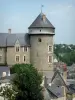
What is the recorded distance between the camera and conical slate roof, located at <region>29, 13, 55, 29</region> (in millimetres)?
51997

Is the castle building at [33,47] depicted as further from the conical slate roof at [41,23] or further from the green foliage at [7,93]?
the green foliage at [7,93]

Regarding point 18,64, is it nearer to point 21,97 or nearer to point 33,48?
point 33,48

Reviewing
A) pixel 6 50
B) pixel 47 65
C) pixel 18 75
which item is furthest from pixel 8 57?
pixel 18 75

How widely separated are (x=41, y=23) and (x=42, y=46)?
2.39 m

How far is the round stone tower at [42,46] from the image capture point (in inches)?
2025

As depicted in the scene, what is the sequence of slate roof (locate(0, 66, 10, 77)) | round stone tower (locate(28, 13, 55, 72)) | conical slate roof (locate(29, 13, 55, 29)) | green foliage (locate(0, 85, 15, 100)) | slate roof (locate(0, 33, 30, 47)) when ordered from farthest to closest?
slate roof (locate(0, 33, 30, 47))
conical slate roof (locate(29, 13, 55, 29))
round stone tower (locate(28, 13, 55, 72))
slate roof (locate(0, 66, 10, 77))
green foliage (locate(0, 85, 15, 100))

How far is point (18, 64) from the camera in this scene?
50500 millimetres

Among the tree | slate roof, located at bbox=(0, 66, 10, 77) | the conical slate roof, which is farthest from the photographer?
the conical slate roof

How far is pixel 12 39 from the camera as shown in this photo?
53.1 metres

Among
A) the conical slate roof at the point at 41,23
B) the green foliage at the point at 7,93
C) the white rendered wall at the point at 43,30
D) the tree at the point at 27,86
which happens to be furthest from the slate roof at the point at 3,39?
the green foliage at the point at 7,93

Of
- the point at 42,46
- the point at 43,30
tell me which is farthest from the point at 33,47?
the point at 43,30

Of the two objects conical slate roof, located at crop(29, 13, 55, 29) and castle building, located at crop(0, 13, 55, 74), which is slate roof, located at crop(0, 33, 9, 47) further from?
conical slate roof, located at crop(29, 13, 55, 29)

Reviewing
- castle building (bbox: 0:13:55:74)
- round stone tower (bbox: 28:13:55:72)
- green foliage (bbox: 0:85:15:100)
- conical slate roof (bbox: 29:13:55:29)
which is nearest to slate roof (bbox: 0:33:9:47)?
castle building (bbox: 0:13:55:74)

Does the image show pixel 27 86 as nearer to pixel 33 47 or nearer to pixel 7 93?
pixel 7 93
